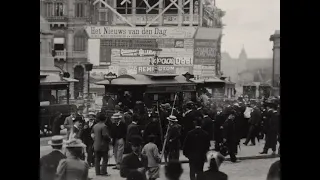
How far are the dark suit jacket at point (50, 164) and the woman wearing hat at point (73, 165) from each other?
37mm

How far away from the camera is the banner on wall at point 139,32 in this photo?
388cm

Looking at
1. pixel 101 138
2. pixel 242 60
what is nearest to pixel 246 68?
pixel 242 60

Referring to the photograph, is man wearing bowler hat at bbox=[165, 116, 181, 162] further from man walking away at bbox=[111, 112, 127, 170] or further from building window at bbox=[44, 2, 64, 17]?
building window at bbox=[44, 2, 64, 17]

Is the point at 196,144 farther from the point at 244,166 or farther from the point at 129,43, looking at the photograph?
the point at 129,43

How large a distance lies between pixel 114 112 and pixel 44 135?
0.60m

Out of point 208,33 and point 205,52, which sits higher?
point 208,33

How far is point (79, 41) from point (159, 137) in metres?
1.04

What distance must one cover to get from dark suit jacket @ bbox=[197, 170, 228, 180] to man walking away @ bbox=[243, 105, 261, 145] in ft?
1.10

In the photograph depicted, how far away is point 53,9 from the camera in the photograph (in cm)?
386

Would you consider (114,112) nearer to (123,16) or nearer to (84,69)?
(84,69)

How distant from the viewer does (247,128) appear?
154 inches

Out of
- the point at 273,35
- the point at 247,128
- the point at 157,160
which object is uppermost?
the point at 273,35

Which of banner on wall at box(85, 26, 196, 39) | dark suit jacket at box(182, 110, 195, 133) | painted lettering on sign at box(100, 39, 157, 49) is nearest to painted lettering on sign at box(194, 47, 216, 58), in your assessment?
banner on wall at box(85, 26, 196, 39)
